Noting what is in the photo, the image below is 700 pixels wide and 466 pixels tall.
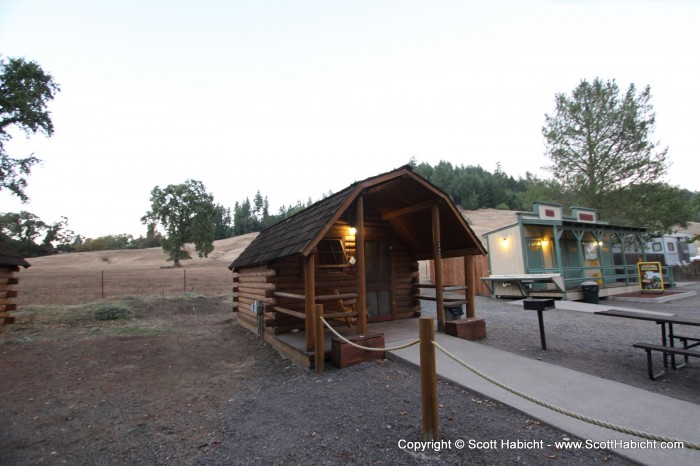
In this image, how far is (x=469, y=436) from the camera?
3.33 metres

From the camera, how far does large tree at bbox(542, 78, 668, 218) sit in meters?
22.5

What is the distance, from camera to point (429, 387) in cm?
329

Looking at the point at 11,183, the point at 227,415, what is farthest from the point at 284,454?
the point at 11,183

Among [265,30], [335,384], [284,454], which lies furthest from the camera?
[265,30]

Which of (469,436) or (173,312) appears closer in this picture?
(469,436)

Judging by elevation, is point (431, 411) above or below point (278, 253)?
below

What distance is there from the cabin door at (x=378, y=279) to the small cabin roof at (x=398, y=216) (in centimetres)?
88

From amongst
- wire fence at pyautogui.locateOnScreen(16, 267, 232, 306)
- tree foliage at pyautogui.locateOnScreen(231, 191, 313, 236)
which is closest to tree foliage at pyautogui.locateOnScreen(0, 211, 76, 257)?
tree foliage at pyautogui.locateOnScreen(231, 191, 313, 236)

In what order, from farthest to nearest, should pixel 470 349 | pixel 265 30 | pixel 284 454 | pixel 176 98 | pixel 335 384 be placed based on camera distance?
pixel 176 98, pixel 265 30, pixel 470 349, pixel 335 384, pixel 284 454

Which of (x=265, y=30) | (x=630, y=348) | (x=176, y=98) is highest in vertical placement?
(x=265, y=30)

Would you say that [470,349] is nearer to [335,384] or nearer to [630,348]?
[335,384]

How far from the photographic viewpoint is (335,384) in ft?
16.7

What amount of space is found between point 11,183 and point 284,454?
2321cm

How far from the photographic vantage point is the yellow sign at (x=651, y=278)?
16.6m
